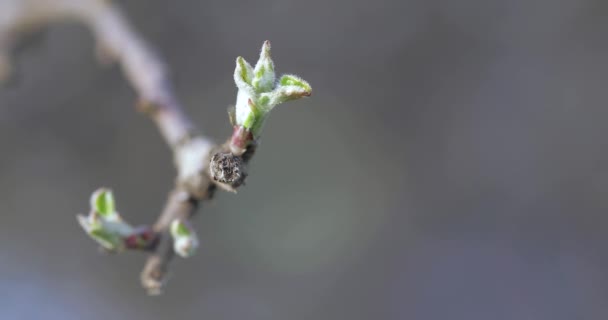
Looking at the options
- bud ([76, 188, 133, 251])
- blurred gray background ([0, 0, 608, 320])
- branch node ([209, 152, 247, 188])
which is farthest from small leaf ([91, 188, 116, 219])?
blurred gray background ([0, 0, 608, 320])

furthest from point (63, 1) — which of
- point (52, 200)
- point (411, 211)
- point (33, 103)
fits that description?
point (411, 211)

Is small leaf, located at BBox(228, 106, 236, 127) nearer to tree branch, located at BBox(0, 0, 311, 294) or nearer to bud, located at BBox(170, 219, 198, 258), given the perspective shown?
tree branch, located at BBox(0, 0, 311, 294)

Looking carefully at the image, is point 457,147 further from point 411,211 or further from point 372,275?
point 372,275

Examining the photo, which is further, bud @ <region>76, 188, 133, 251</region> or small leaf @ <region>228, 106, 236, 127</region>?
bud @ <region>76, 188, 133, 251</region>

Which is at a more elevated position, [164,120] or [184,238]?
[164,120]

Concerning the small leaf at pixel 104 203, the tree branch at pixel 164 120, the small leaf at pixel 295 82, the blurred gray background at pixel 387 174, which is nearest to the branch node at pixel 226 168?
the tree branch at pixel 164 120

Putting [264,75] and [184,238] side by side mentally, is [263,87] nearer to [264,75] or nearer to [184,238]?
[264,75]

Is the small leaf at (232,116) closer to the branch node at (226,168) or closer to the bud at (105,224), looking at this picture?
the branch node at (226,168)

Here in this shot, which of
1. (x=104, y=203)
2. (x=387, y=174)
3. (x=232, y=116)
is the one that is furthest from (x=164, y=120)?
(x=387, y=174)

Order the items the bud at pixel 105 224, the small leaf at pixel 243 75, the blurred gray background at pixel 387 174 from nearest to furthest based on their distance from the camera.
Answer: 1. the small leaf at pixel 243 75
2. the bud at pixel 105 224
3. the blurred gray background at pixel 387 174
